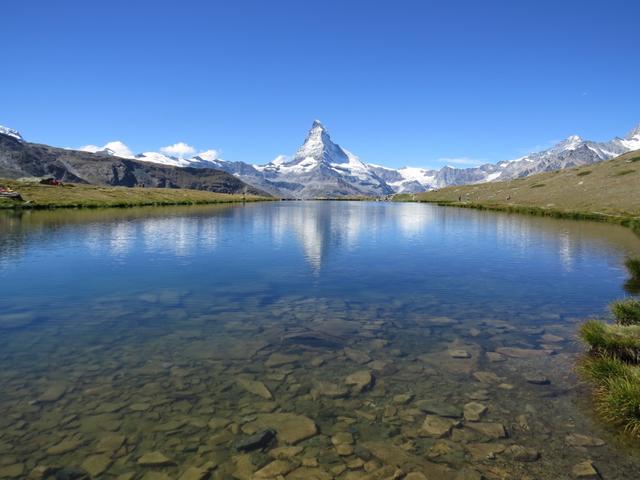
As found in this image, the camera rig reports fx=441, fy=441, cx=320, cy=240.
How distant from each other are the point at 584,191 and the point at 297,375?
143260 mm

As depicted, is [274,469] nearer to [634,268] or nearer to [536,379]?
[536,379]

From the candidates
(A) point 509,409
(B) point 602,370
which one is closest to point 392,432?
(A) point 509,409

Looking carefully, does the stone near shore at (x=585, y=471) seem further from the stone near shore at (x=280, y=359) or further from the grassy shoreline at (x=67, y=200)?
the grassy shoreline at (x=67, y=200)

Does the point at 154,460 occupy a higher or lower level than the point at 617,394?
lower

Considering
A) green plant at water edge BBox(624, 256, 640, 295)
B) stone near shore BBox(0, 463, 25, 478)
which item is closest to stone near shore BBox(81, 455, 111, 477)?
stone near shore BBox(0, 463, 25, 478)

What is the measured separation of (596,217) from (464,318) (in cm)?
9067

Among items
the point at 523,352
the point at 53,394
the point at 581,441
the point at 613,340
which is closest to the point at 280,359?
the point at 53,394

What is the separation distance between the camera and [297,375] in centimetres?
1612

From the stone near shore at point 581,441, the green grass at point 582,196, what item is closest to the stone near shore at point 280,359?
the stone near shore at point 581,441

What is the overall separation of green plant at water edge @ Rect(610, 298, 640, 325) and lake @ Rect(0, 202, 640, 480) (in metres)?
2.41

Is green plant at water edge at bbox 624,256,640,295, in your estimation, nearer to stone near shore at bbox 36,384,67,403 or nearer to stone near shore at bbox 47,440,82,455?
stone near shore at bbox 47,440,82,455

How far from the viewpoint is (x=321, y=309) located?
82.3ft

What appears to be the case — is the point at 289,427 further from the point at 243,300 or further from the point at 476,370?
the point at 243,300

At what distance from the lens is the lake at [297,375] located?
1129 cm
